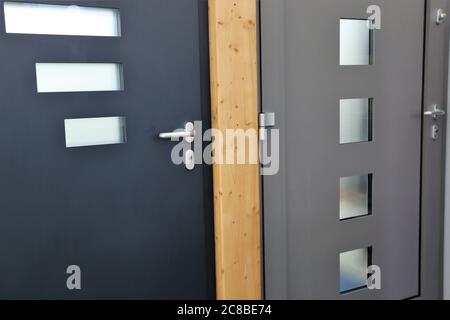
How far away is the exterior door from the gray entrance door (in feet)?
0.99

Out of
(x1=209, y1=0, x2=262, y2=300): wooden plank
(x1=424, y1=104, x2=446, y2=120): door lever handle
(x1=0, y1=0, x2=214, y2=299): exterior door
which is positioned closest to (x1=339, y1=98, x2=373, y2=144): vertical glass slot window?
(x1=424, y1=104, x2=446, y2=120): door lever handle

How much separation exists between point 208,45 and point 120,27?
32 centimetres

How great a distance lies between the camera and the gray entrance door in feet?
5.99

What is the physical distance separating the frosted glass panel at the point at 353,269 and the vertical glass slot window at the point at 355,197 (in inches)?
6.7

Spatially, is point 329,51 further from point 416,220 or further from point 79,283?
point 79,283

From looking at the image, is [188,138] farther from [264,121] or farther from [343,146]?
[343,146]

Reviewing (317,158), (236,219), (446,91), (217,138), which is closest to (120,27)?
(217,138)

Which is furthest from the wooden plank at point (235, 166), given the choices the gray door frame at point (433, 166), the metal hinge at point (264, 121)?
the gray door frame at point (433, 166)

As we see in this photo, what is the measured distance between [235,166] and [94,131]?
1.68 ft

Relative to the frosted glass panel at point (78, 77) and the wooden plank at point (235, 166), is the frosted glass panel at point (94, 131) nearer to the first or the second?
the frosted glass panel at point (78, 77)

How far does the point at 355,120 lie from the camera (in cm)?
201

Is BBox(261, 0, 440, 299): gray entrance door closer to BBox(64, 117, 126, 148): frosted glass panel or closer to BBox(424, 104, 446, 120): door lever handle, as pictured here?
BBox(424, 104, 446, 120): door lever handle

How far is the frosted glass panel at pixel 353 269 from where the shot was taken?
2078 mm

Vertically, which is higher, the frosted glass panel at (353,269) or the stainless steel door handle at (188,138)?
the stainless steel door handle at (188,138)
